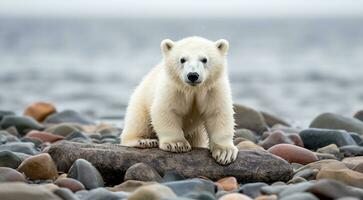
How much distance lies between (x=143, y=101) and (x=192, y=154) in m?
0.82

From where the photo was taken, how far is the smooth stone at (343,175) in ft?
19.1

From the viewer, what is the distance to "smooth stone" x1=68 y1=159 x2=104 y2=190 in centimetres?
604

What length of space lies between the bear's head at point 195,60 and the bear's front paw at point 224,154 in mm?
532

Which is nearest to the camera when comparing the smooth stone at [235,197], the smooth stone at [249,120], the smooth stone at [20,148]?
the smooth stone at [235,197]

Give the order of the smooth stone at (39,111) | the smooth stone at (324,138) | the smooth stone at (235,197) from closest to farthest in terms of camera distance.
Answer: the smooth stone at (235,197) → the smooth stone at (324,138) → the smooth stone at (39,111)

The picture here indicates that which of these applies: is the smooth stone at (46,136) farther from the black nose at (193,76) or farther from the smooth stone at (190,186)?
the smooth stone at (190,186)

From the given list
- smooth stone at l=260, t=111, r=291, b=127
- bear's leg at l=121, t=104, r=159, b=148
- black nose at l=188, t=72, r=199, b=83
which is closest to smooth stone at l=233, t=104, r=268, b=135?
smooth stone at l=260, t=111, r=291, b=127

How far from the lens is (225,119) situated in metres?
6.49

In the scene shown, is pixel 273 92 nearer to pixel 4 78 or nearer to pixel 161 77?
pixel 4 78

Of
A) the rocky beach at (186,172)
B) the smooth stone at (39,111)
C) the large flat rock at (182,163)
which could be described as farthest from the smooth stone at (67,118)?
the large flat rock at (182,163)

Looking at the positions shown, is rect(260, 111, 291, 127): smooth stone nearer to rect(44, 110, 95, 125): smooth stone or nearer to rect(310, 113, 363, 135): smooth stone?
rect(310, 113, 363, 135): smooth stone

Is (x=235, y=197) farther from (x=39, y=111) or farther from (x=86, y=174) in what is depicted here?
(x=39, y=111)

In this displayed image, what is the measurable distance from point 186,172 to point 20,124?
14.9 ft

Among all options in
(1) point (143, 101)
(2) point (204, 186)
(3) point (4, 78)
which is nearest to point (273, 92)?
(3) point (4, 78)
